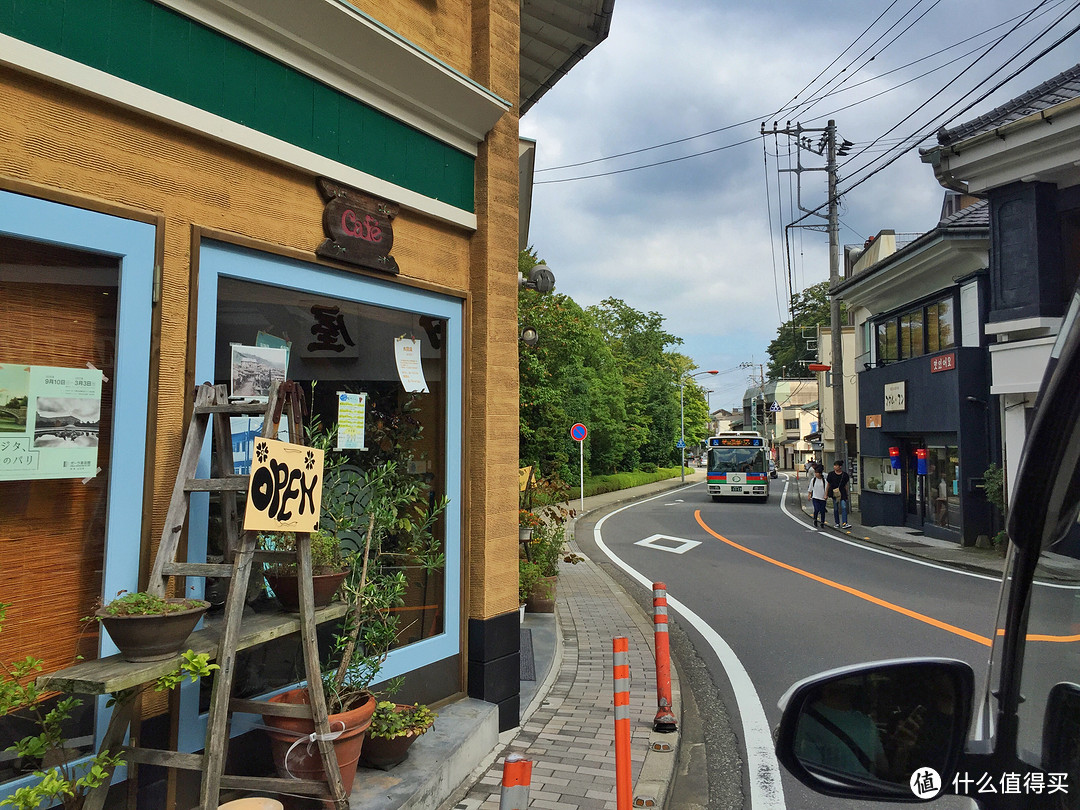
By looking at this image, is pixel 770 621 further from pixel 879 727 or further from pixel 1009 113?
pixel 1009 113

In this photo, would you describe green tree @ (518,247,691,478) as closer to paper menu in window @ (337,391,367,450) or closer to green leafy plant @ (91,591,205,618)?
paper menu in window @ (337,391,367,450)

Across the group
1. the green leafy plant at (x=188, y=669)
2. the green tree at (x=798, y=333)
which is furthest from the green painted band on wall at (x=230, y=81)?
the green tree at (x=798, y=333)

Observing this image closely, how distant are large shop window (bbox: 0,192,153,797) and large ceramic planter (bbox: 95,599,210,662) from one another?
39 centimetres

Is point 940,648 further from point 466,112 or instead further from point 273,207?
point 273,207

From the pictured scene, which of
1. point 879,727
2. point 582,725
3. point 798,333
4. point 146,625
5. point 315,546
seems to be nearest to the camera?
point 879,727

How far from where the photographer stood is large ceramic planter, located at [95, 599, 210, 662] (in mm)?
2525

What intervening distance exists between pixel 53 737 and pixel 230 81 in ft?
9.94

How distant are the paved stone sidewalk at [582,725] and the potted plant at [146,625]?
6.59ft

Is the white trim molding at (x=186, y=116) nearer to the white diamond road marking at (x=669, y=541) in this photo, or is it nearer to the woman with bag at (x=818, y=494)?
the white diamond road marking at (x=669, y=541)

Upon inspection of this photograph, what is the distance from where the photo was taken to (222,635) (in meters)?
2.78

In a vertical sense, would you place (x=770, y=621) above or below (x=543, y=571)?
below

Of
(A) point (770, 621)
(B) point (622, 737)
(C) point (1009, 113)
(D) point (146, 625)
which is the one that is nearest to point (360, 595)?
(D) point (146, 625)

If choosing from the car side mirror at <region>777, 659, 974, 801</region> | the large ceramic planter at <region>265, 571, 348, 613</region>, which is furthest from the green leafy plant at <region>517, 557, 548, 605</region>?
the car side mirror at <region>777, 659, 974, 801</region>

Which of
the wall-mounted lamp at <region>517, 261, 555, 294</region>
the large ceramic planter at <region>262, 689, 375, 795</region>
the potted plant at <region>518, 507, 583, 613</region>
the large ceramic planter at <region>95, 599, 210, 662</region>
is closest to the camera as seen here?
the large ceramic planter at <region>95, 599, 210, 662</region>
